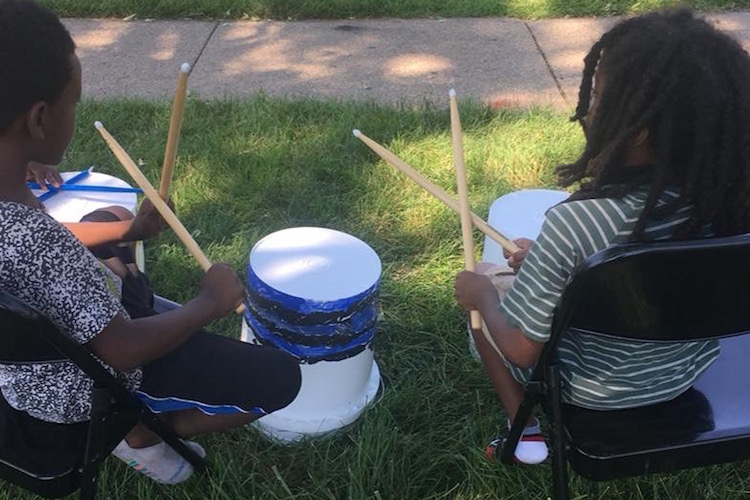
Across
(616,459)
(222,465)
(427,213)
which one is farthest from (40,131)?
(427,213)

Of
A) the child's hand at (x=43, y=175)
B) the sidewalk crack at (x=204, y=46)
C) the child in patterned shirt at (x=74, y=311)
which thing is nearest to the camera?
the child in patterned shirt at (x=74, y=311)

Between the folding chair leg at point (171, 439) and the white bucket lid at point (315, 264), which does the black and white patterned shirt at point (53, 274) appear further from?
the white bucket lid at point (315, 264)

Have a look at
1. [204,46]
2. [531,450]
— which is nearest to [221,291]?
[531,450]

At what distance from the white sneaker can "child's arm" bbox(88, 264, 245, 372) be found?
0.39m

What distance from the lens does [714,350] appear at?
163 cm

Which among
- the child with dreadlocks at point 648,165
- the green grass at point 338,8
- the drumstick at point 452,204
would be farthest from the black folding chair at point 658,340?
the green grass at point 338,8

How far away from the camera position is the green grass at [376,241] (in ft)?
6.14

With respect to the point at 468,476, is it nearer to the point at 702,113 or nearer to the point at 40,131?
the point at 702,113

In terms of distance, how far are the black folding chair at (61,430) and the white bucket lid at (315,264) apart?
0.45m

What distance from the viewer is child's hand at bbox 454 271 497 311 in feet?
5.41

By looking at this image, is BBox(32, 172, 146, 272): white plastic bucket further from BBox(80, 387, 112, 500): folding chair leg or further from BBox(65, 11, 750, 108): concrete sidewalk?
BBox(65, 11, 750, 108): concrete sidewalk

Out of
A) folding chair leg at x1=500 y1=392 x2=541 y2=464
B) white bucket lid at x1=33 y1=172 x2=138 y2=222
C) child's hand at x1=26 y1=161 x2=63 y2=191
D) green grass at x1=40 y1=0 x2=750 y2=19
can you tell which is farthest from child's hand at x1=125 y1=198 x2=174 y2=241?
green grass at x1=40 y1=0 x2=750 y2=19

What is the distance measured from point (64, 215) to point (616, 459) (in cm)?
149

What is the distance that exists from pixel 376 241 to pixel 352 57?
1810 mm
